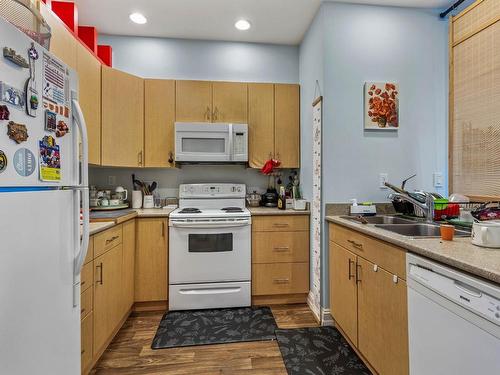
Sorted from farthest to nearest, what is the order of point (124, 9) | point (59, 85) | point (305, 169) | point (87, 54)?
point (305, 169) < point (124, 9) < point (87, 54) < point (59, 85)

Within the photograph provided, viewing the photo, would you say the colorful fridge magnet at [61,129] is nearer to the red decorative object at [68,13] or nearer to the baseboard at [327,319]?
the red decorative object at [68,13]

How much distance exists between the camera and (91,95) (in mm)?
2203

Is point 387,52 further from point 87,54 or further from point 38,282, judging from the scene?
point 38,282

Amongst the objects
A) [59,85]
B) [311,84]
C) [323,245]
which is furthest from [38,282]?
[311,84]

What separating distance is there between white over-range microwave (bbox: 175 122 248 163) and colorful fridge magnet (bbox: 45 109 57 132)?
171cm

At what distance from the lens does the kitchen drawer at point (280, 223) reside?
256 cm

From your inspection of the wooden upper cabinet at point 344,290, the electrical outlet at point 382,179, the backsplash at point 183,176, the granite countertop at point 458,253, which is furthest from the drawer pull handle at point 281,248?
the granite countertop at point 458,253

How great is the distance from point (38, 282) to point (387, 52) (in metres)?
2.72

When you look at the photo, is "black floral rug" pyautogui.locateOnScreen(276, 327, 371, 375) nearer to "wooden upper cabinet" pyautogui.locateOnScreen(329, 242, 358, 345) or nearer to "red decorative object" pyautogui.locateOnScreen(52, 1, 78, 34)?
"wooden upper cabinet" pyautogui.locateOnScreen(329, 242, 358, 345)

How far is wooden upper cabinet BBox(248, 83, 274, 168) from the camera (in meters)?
2.87

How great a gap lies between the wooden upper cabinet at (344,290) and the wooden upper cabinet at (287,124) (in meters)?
1.13

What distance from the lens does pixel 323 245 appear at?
225 cm

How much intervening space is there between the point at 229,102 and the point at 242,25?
0.74 metres

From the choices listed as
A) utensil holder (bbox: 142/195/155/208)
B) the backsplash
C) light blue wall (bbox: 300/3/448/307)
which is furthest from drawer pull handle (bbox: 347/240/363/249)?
utensil holder (bbox: 142/195/155/208)
